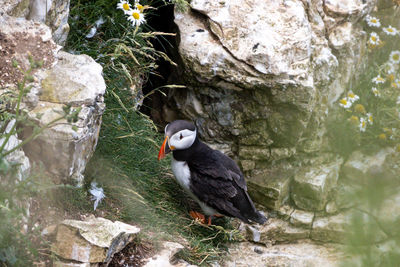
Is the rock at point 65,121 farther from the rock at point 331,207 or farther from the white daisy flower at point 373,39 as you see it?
the white daisy flower at point 373,39

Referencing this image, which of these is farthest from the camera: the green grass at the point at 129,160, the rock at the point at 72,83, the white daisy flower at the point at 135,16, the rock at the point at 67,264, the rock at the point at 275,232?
the rock at the point at 275,232

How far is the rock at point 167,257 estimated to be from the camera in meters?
2.96

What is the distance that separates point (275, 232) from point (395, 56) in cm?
224

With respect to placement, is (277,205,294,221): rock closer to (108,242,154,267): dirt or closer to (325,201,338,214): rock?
(325,201,338,214): rock

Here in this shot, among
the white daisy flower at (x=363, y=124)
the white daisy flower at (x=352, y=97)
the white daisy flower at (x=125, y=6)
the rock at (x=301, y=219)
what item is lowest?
the rock at (x=301, y=219)

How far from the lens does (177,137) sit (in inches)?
A: 149

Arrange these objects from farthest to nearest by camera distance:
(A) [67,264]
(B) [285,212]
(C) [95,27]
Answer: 1. (B) [285,212]
2. (C) [95,27]
3. (A) [67,264]

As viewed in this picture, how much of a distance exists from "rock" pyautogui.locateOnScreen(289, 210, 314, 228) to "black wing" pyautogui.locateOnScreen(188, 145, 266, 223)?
2.84ft

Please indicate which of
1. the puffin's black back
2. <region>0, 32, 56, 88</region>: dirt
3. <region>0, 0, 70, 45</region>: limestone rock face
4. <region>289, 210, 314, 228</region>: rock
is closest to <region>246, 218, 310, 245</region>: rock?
<region>289, 210, 314, 228</region>: rock

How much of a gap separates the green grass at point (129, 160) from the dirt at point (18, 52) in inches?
30.1

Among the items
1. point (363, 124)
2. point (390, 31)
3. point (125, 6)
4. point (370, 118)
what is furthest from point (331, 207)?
point (125, 6)

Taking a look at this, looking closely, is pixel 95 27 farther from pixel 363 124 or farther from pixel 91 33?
pixel 363 124

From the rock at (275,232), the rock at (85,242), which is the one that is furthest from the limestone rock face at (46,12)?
the rock at (275,232)

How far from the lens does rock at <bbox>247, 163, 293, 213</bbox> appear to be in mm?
4645
